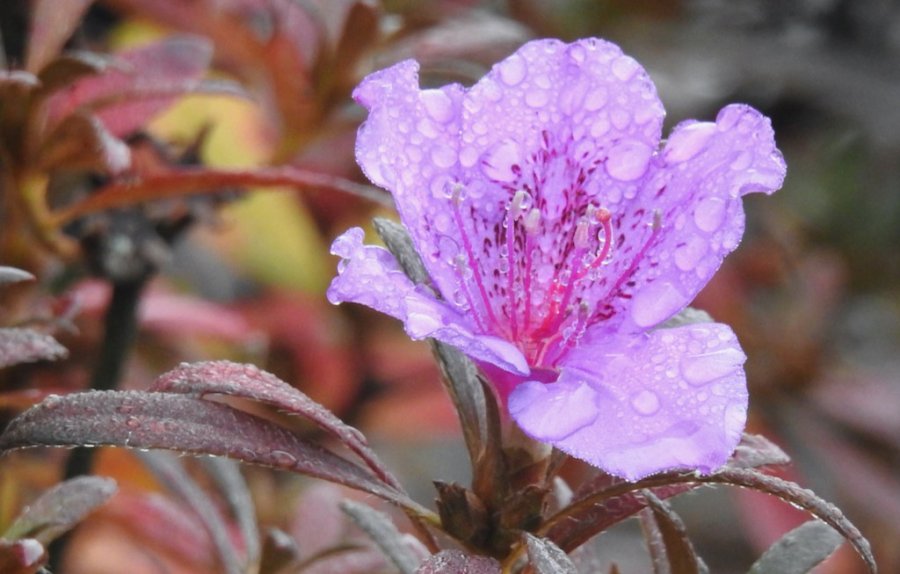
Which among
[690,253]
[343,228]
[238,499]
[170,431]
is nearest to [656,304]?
[690,253]

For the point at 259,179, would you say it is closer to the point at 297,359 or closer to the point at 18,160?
the point at 18,160

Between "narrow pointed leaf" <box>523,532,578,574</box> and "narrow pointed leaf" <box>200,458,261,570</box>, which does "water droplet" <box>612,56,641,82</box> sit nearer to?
"narrow pointed leaf" <box>523,532,578,574</box>

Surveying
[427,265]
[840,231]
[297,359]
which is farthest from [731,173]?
[840,231]

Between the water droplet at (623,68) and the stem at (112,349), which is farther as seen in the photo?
the stem at (112,349)

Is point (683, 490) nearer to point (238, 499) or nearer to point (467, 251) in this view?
point (467, 251)

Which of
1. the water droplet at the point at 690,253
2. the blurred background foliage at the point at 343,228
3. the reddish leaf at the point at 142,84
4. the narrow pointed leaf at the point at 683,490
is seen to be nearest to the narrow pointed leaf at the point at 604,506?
the narrow pointed leaf at the point at 683,490

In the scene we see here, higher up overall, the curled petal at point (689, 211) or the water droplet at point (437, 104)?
the water droplet at point (437, 104)

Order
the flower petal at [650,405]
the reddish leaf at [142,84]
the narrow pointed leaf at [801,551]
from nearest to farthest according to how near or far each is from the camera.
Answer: the flower petal at [650,405] → the narrow pointed leaf at [801,551] → the reddish leaf at [142,84]

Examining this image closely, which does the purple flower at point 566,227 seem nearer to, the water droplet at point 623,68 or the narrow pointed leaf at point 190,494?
the water droplet at point 623,68

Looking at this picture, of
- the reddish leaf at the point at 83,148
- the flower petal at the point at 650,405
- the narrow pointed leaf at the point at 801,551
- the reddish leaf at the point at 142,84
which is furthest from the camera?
the reddish leaf at the point at 142,84
